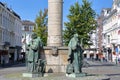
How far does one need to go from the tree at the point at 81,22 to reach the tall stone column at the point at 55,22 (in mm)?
32441

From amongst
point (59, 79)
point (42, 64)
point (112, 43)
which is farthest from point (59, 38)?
point (112, 43)

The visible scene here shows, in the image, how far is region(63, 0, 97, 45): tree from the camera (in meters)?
53.8

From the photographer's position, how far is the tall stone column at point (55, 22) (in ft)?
67.8

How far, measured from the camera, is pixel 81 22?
5481 centimetres

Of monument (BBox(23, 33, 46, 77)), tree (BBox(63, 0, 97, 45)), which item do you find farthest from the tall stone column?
tree (BBox(63, 0, 97, 45))

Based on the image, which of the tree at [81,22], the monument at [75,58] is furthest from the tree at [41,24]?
the monument at [75,58]

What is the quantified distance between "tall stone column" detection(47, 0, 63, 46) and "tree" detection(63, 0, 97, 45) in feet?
106

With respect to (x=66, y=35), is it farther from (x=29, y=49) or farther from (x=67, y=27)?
(x=29, y=49)

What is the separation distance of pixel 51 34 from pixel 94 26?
1368 inches

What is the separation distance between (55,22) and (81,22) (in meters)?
34.4

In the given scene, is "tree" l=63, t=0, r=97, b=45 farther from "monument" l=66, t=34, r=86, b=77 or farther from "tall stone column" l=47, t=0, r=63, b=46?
"monument" l=66, t=34, r=86, b=77

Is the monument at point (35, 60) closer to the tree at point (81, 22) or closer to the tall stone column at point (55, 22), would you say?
the tall stone column at point (55, 22)

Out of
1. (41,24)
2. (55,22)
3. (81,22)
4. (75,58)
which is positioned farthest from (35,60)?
(41,24)

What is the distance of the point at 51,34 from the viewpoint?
67.7ft
